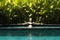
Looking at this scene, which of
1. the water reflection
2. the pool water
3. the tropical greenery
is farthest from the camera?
the tropical greenery

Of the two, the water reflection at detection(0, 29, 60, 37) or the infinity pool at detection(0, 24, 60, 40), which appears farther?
the water reflection at detection(0, 29, 60, 37)

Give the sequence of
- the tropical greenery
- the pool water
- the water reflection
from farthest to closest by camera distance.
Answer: the tropical greenery → the water reflection → the pool water

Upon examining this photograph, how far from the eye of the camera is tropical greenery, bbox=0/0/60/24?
10805 mm

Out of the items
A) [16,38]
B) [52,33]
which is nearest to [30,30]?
[52,33]

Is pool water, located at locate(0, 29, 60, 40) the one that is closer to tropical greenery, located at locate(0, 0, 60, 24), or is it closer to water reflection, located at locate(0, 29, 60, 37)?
water reflection, located at locate(0, 29, 60, 37)

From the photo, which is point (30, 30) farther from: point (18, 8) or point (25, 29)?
point (18, 8)

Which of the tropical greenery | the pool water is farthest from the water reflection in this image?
the tropical greenery

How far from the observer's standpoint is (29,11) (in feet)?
36.0

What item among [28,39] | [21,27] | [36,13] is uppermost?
[36,13]

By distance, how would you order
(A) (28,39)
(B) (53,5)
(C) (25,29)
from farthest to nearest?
1. (B) (53,5)
2. (C) (25,29)
3. (A) (28,39)

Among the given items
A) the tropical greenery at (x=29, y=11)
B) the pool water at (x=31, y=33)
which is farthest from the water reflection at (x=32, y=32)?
the tropical greenery at (x=29, y=11)

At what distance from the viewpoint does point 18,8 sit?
11016 millimetres

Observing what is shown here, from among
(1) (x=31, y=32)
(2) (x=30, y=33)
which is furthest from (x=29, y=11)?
(2) (x=30, y=33)

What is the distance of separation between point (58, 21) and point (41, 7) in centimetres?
129
